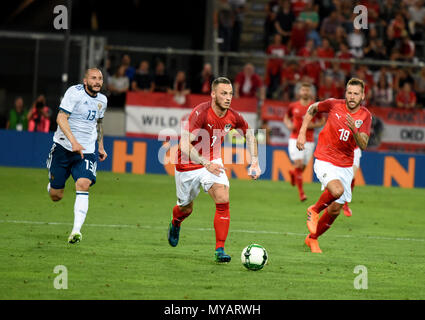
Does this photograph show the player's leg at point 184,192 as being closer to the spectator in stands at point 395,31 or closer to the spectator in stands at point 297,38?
the spectator in stands at point 297,38

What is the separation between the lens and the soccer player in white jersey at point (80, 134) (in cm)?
1102

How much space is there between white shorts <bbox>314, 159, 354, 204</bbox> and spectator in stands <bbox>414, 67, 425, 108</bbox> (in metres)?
13.5

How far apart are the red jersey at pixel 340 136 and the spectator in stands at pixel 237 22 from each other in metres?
13.8

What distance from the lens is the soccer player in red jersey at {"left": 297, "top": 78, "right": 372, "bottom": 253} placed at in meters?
11.0

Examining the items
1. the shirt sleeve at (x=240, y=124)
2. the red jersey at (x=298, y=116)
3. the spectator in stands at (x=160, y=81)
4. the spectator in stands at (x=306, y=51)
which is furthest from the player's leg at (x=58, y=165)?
the spectator in stands at (x=306, y=51)

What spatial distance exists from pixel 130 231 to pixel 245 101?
1101 centimetres

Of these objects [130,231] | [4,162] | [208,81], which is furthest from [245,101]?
[130,231]

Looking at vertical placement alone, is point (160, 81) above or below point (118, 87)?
above

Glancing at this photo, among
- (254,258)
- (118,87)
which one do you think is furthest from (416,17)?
(254,258)

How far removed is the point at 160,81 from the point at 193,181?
44.1 ft

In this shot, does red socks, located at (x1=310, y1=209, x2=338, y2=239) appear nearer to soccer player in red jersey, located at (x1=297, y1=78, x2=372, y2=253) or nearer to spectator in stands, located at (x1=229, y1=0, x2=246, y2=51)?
soccer player in red jersey, located at (x1=297, y1=78, x2=372, y2=253)

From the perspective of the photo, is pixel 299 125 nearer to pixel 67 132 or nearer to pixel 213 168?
pixel 67 132

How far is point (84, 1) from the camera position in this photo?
3275 cm

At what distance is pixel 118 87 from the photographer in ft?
76.1
